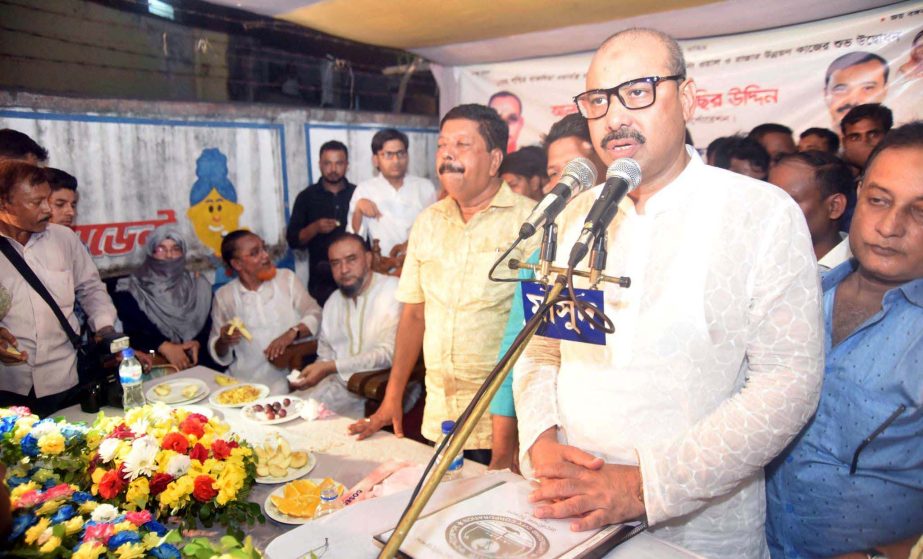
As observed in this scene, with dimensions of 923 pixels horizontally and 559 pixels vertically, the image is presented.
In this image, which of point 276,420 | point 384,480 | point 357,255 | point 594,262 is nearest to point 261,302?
point 357,255

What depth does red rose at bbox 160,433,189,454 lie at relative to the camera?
1695 millimetres

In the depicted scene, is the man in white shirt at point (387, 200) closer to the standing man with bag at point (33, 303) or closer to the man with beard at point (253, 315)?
the man with beard at point (253, 315)

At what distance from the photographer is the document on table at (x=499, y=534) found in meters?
1.10

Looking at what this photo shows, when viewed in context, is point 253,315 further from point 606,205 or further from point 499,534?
point 606,205

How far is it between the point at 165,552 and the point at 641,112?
1434 mm

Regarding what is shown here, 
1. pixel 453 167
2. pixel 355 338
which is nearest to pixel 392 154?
pixel 355 338

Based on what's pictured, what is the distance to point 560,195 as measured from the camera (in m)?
1.07

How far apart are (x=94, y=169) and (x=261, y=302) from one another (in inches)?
52.4

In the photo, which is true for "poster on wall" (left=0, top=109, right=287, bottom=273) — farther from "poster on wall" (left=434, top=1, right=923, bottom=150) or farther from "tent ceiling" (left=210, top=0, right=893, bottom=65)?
"poster on wall" (left=434, top=1, right=923, bottom=150)

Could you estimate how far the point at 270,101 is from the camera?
4629 millimetres

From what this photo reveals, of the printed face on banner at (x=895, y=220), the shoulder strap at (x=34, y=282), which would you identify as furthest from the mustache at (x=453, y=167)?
the shoulder strap at (x=34, y=282)

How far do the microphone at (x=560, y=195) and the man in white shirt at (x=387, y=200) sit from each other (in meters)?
3.94

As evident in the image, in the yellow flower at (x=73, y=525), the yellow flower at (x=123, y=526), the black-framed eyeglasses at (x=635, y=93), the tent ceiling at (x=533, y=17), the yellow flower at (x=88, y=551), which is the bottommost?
the yellow flower at (x=123, y=526)

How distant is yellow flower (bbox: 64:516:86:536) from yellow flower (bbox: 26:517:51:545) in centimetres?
4
